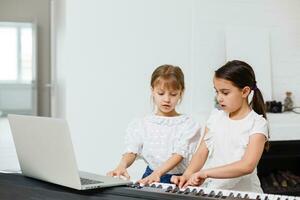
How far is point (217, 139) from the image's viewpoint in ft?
5.82

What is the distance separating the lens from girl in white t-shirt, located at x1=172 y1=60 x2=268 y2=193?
1637 mm

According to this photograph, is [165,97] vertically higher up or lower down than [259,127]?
higher up

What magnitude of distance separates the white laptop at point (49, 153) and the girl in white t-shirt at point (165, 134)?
57 centimetres

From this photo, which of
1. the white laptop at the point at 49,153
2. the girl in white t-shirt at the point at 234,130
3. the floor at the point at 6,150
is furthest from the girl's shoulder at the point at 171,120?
the floor at the point at 6,150

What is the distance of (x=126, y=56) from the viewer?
341 centimetres

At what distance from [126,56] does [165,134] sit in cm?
162

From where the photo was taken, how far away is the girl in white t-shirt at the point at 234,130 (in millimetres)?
1637

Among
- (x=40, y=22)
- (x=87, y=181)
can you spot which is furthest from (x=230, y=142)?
(x=40, y=22)

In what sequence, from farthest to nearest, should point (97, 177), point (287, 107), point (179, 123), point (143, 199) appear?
1. point (287, 107)
2. point (179, 123)
3. point (97, 177)
4. point (143, 199)

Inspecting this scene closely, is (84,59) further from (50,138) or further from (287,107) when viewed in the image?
(50,138)

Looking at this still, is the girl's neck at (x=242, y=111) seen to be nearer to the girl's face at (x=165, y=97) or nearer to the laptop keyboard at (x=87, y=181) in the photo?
the girl's face at (x=165, y=97)

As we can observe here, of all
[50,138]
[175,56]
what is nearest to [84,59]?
[175,56]

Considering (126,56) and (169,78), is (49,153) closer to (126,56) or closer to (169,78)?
(169,78)

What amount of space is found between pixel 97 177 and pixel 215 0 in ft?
8.35
